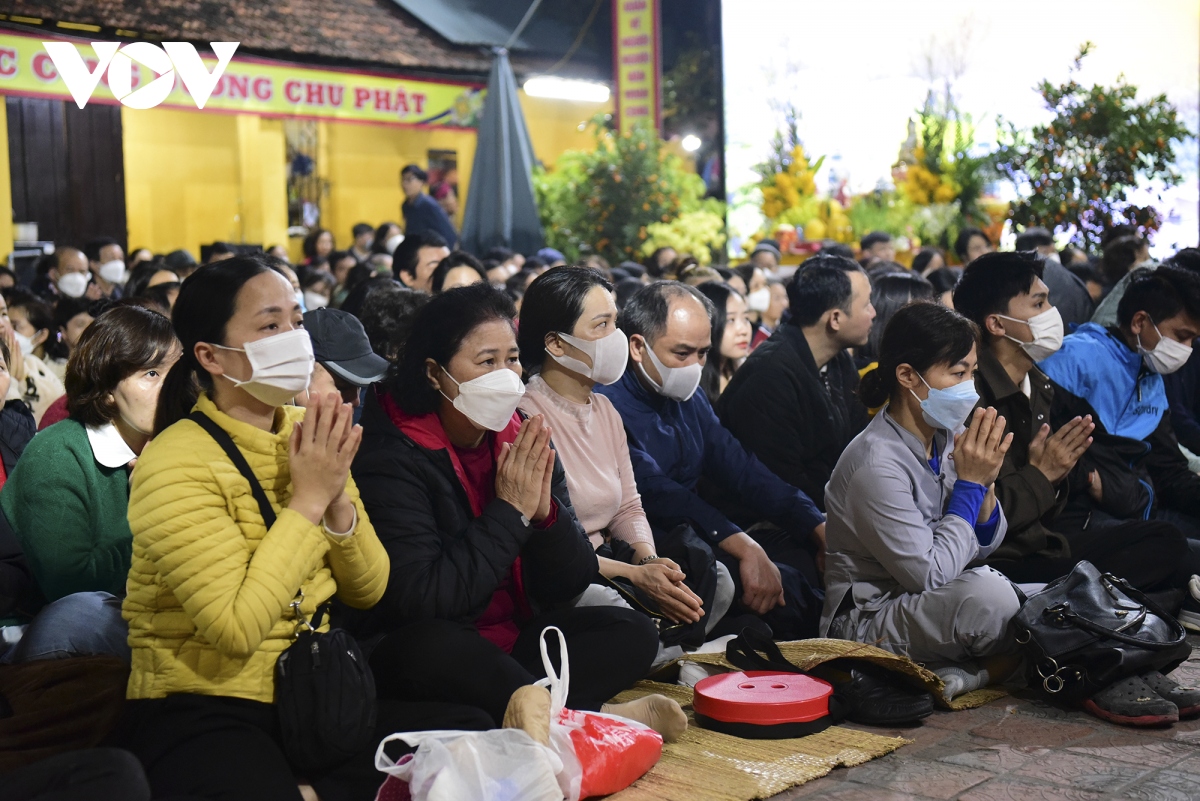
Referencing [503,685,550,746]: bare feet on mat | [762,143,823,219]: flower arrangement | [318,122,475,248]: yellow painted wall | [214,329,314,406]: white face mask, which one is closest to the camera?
[214,329,314,406]: white face mask

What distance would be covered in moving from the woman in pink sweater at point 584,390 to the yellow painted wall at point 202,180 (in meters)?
11.5

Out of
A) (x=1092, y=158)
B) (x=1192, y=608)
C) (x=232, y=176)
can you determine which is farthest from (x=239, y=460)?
(x=232, y=176)

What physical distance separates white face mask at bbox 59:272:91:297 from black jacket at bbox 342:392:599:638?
6.77m

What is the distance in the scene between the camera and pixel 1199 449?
20.5 ft

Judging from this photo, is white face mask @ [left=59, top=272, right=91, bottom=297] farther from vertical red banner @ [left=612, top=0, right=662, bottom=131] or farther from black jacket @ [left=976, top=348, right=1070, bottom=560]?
vertical red banner @ [left=612, top=0, right=662, bottom=131]

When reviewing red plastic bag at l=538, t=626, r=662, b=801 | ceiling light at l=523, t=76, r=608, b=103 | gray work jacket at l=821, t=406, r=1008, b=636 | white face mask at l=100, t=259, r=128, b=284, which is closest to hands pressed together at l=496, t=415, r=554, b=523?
red plastic bag at l=538, t=626, r=662, b=801

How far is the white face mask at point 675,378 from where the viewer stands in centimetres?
492

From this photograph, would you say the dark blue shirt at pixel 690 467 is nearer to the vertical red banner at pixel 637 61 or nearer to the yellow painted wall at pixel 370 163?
the vertical red banner at pixel 637 61

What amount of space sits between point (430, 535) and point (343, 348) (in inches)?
50.8

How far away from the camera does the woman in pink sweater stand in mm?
4473

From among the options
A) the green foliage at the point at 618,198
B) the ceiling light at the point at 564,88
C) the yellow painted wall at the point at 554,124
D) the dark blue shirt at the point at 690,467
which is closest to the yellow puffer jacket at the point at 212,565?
the dark blue shirt at the point at 690,467

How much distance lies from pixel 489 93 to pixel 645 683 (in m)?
9.52

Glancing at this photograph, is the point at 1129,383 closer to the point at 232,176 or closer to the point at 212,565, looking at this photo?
the point at 212,565

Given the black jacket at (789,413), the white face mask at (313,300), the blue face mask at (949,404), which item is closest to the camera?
the blue face mask at (949,404)
